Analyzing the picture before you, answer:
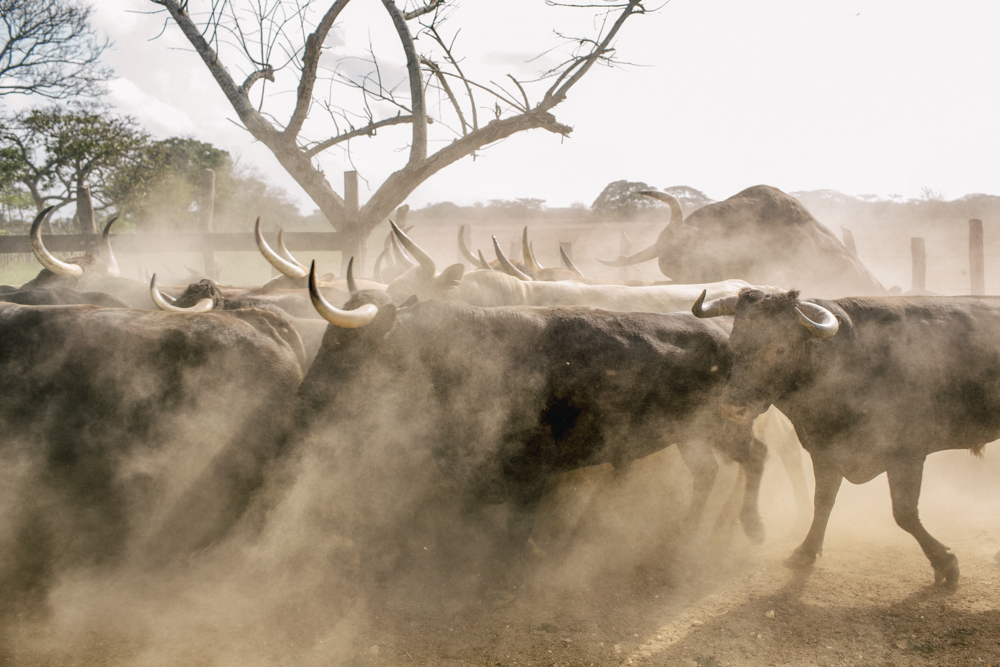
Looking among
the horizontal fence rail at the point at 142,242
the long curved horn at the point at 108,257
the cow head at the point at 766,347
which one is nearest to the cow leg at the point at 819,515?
the cow head at the point at 766,347

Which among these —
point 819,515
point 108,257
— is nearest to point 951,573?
point 819,515

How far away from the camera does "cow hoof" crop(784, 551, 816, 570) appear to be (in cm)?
324

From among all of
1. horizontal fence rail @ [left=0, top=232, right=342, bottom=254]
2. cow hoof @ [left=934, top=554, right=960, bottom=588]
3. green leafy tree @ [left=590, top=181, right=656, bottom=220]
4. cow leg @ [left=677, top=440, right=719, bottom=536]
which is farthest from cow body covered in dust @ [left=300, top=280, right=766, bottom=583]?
green leafy tree @ [left=590, top=181, right=656, bottom=220]

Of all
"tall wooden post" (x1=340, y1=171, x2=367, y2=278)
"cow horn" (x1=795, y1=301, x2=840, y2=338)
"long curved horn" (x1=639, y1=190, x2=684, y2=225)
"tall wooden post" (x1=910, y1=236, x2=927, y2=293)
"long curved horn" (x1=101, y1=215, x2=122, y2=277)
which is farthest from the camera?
"tall wooden post" (x1=910, y1=236, x2=927, y2=293)

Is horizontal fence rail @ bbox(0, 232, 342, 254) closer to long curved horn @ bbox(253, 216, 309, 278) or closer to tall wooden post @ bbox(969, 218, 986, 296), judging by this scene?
long curved horn @ bbox(253, 216, 309, 278)

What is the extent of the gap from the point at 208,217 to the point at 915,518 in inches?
359

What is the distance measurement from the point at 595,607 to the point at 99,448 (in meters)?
2.32

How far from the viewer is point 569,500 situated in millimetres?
3496

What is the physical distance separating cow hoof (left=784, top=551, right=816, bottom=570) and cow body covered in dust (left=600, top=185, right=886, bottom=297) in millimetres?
3904

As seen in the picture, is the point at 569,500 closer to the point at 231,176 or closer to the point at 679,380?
the point at 679,380

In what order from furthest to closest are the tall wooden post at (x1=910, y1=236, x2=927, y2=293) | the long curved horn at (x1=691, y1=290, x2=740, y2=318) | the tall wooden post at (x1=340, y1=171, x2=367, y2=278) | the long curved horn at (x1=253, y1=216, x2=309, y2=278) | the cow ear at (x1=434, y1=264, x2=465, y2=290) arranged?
the tall wooden post at (x1=910, y1=236, x2=927, y2=293) → the tall wooden post at (x1=340, y1=171, x2=367, y2=278) → the long curved horn at (x1=253, y1=216, x2=309, y2=278) → the cow ear at (x1=434, y1=264, x2=465, y2=290) → the long curved horn at (x1=691, y1=290, x2=740, y2=318)

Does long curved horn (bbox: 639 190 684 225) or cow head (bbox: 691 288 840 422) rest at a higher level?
long curved horn (bbox: 639 190 684 225)

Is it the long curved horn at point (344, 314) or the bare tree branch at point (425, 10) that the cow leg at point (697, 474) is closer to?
the long curved horn at point (344, 314)

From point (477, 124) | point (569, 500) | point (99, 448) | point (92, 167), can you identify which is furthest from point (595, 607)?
point (92, 167)
